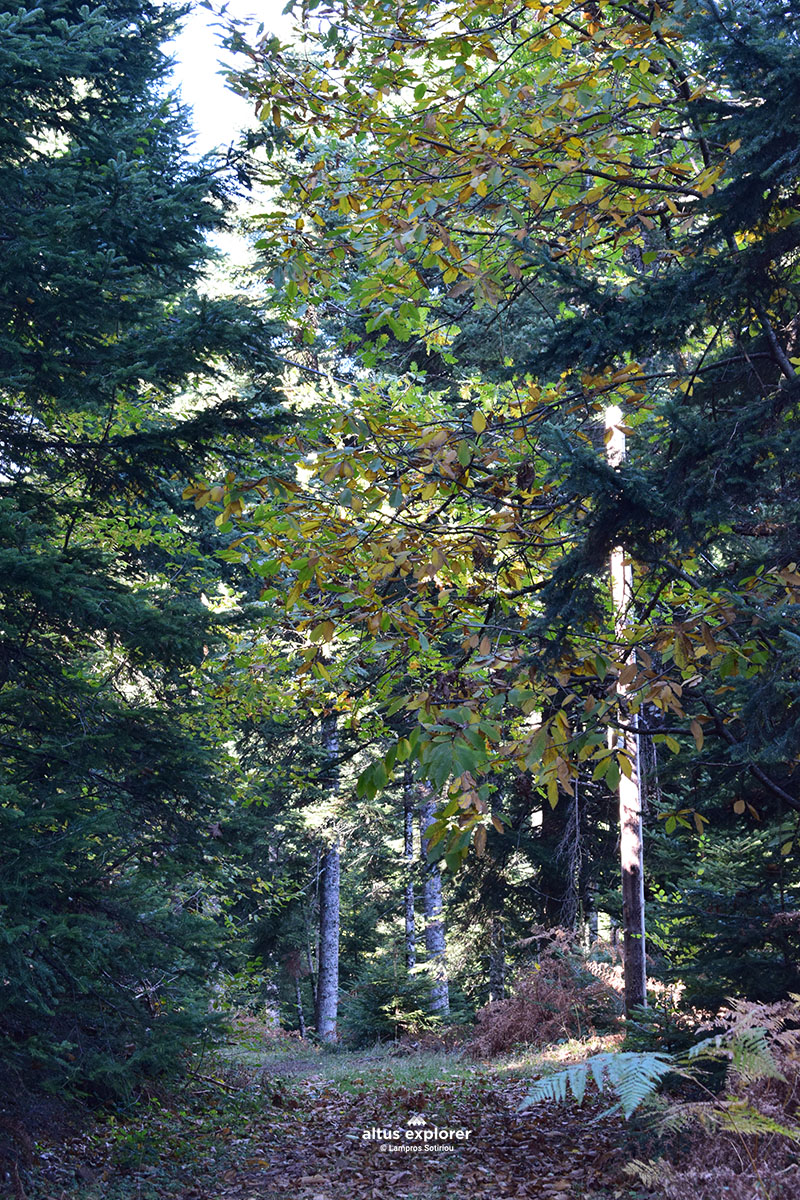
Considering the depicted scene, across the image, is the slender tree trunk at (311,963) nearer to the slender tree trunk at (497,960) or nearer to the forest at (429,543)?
the slender tree trunk at (497,960)

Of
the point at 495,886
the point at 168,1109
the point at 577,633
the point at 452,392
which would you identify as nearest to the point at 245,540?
the point at 577,633

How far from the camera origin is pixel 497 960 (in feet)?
52.2

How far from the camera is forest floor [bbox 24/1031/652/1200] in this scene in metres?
6.08

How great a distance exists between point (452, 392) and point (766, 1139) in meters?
13.3

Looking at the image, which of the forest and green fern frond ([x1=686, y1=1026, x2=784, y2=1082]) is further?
the forest

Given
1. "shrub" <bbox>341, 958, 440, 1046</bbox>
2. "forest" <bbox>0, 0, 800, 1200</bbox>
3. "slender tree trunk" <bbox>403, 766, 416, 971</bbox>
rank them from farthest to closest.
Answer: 1. "slender tree trunk" <bbox>403, 766, 416, 971</bbox>
2. "shrub" <bbox>341, 958, 440, 1046</bbox>
3. "forest" <bbox>0, 0, 800, 1200</bbox>

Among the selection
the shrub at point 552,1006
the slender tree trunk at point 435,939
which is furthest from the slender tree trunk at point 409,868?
the shrub at point 552,1006

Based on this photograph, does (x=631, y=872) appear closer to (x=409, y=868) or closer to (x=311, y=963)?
(x=409, y=868)

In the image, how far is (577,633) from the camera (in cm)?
531

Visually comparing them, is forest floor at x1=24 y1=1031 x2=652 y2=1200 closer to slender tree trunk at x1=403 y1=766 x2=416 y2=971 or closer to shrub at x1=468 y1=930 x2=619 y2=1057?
shrub at x1=468 y1=930 x2=619 y2=1057

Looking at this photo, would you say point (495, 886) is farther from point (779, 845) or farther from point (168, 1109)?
point (779, 845)

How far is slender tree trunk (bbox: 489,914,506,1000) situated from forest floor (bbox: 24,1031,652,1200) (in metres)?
4.94

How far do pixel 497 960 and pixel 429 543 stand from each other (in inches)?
527

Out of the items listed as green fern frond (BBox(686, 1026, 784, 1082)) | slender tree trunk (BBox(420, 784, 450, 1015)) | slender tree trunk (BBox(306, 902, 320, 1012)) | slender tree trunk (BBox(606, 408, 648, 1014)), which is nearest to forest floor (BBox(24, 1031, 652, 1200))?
slender tree trunk (BBox(606, 408, 648, 1014))
